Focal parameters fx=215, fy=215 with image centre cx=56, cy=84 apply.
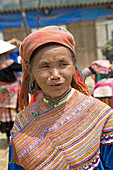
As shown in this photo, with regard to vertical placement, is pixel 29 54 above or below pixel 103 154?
above

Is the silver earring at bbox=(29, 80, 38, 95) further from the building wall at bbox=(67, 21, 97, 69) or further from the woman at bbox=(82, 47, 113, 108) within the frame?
the building wall at bbox=(67, 21, 97, 69)

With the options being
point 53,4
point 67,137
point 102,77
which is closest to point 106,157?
point 67,137

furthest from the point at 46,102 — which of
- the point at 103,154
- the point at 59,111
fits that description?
the point at 103,154

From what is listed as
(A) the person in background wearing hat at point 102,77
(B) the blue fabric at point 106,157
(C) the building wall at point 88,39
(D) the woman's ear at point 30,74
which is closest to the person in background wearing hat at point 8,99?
(A) the person in background wearing hat at point 102,77

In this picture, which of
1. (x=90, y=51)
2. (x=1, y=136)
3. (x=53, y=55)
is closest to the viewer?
(x=53, y=55)

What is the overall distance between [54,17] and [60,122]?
357 inches

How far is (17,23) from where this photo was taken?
395 inches

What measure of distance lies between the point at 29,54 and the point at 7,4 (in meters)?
9.76

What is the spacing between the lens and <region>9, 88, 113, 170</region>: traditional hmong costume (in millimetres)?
1412

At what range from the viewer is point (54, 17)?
9906 millimetres

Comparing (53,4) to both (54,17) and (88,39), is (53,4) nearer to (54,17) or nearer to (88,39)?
(54,17)

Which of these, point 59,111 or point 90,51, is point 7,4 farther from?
point 59,111

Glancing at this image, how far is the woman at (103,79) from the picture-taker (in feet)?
10.2

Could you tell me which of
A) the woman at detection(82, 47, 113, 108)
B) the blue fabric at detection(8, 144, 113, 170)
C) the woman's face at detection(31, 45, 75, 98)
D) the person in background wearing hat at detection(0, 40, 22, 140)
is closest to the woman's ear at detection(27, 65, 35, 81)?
the woman's face at detection(31, 45, 75, 98)
